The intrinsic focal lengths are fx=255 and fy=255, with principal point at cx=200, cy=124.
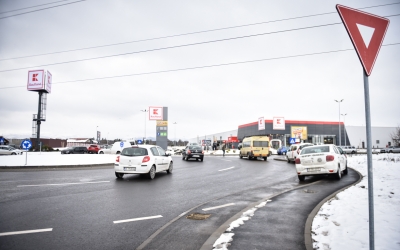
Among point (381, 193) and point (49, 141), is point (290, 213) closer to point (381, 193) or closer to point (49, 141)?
point (381, 193)

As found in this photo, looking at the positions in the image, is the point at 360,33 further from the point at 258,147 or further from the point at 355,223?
the point at 258,147

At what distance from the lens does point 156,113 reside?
5328 cm

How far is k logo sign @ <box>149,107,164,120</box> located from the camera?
174ft

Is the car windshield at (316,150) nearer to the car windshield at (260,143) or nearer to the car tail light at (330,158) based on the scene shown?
the car tail light at (330,158)

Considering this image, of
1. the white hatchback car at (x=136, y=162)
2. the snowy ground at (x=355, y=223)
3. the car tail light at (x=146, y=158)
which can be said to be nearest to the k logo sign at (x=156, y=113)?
the white hatchback car at (x=136, y=162)

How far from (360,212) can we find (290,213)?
4.86 ft

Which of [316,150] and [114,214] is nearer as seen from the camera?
[114,214]

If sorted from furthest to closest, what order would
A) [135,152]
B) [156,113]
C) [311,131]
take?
[311,131]
[156,113]
[135,152]

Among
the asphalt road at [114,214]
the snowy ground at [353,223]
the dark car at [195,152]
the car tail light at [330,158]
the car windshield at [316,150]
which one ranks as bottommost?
the asphalt road at [114,214]

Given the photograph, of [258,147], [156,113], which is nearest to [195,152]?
[258,147]

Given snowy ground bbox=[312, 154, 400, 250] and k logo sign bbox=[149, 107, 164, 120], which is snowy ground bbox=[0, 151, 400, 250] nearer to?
snowy ground bbox=[312, 154, 400, 250]

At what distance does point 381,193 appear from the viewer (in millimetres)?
7652

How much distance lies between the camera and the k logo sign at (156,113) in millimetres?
53062

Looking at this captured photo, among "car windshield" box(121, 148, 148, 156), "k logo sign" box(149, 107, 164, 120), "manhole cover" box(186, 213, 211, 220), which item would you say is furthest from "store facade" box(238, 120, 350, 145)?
"manhole cover" box(186, 213, 211, 220)
